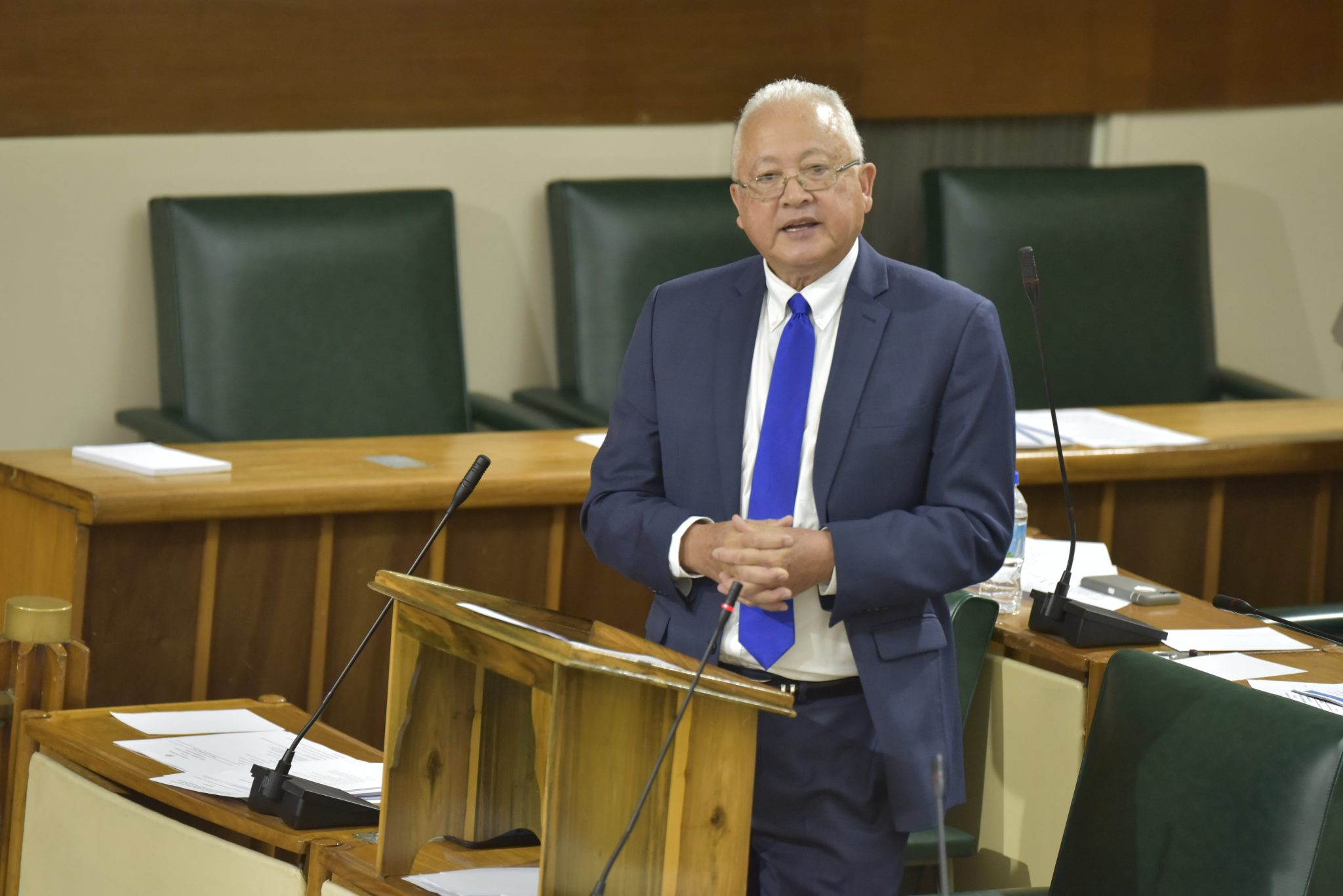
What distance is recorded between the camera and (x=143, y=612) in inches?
115

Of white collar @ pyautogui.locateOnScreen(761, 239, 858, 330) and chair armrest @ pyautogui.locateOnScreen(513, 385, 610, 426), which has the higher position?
white collar @ pyautogui.locateOnScreen(761, 239, 858, 330)

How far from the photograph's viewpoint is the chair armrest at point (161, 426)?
3.77 metres

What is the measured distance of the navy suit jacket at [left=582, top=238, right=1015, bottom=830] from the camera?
6.72ft

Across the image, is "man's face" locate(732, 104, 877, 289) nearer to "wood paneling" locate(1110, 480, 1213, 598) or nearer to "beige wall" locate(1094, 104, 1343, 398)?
"wood paneling" locate(1110, 480, 1213, 598)

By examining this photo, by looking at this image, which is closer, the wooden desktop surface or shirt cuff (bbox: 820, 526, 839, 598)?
shirt cuff (bbox: 820, 526, 839, 598)

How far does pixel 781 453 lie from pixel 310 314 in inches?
84.5

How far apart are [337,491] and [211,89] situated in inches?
54.8

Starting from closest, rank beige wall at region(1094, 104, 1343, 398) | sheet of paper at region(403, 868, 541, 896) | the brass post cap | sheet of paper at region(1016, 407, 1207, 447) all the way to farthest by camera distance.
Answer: sheet of paper at region(403, 868, 541, 896), the brass post cap, sheet of paper at region(1016, 407, 1207, 447), beige wall at region(1094, 104, 1343, 398)

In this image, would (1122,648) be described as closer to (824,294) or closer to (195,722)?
(824,294)

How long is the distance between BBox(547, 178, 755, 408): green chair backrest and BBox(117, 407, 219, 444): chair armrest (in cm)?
88

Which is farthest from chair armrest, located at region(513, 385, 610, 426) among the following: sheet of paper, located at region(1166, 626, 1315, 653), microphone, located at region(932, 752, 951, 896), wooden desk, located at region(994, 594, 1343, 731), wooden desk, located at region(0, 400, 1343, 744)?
microphone, located at region(932, 752, 951, 896)

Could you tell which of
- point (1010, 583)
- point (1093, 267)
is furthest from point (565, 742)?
point (1093, 267)

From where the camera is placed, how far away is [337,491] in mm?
3057

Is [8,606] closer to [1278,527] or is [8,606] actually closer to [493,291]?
[493,291]
